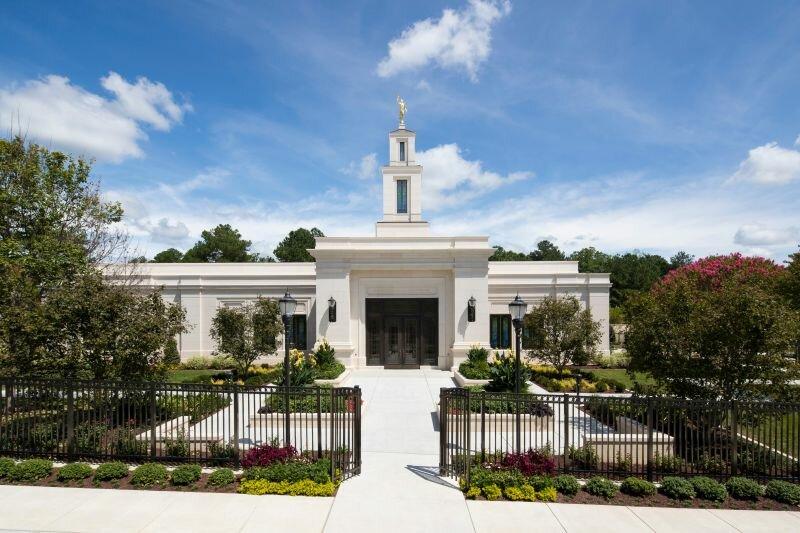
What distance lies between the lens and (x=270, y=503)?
7.33m

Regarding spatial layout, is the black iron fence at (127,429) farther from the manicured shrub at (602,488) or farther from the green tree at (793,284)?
the green tree at (793,284)

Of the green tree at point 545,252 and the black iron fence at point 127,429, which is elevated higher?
the green tree at point 545,252

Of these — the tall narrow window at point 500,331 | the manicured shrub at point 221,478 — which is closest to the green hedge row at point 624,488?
the manicured shrub at point 221,478

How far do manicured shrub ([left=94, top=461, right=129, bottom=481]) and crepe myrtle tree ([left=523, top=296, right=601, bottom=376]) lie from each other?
51.6 ft

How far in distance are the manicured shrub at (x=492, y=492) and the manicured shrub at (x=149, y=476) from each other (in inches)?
234

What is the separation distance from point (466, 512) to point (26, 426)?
1015 centimetres

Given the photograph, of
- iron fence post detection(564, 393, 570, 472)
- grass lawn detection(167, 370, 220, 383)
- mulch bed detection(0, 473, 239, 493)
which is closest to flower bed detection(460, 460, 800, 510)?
iron fence post detection(564, 393, 570, 472)

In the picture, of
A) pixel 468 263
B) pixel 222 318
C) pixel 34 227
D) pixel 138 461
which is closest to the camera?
pixel 138 461

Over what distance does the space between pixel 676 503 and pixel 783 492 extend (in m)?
1.96

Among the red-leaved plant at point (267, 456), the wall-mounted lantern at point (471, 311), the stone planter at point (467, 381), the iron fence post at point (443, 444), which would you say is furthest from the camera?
the wall-mounted lantern at point (471, 311)

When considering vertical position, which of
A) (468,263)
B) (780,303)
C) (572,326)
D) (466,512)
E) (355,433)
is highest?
(468,263)

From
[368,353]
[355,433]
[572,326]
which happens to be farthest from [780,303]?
[368,353]

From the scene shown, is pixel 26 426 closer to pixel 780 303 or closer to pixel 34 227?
pixel 34 227

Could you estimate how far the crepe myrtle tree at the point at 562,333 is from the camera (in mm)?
18641
